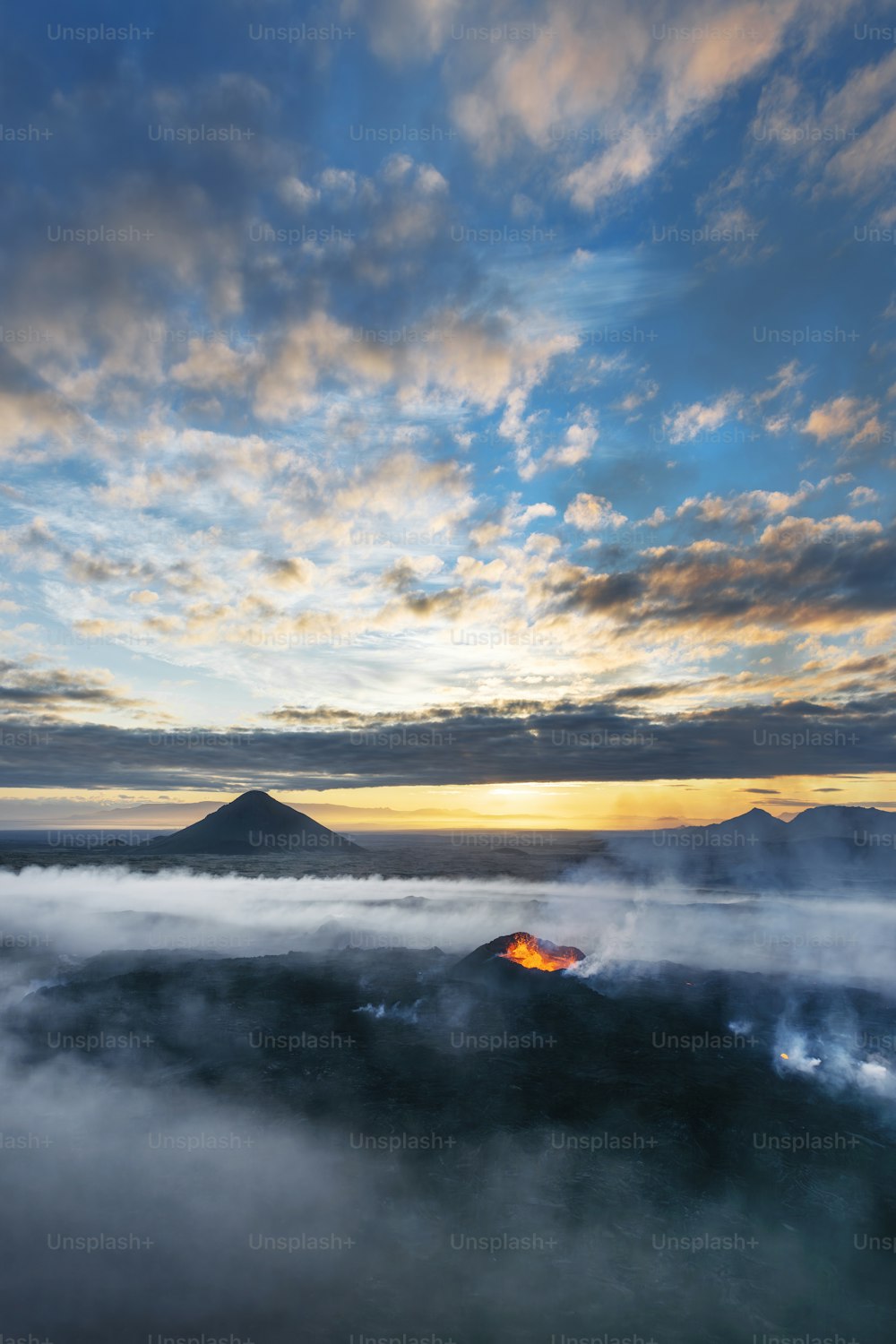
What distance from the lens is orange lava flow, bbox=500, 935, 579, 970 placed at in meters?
74.7

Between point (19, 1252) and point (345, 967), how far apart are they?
2225 inches

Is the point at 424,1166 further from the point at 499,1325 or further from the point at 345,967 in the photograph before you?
the point at 345,967

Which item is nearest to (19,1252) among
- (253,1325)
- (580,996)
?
(253,1325)

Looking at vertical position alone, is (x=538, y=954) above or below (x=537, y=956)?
above

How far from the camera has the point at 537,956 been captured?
77000 millimetres

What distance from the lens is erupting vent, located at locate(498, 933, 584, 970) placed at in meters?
74.8

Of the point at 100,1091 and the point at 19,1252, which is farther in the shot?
the point at 100,1091

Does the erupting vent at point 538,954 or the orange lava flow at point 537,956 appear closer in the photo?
the orange lava flow at point 537,956

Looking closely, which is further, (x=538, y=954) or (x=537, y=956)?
(x=538, y=954)

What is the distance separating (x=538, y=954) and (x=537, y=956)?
415 mm

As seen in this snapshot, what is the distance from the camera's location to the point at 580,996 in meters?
66.8

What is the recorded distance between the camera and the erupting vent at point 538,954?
7481cm

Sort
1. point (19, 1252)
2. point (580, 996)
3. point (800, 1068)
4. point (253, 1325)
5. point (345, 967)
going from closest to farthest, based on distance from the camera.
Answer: point (253, 1325)
point (19, 1252)
point (800, 1068)
point (580, 996)
point (345, 967)

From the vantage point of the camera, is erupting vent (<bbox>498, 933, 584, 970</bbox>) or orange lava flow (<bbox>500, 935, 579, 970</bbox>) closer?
orange lava flow (<bbox>500, 935, 579, 970</bbox>)
